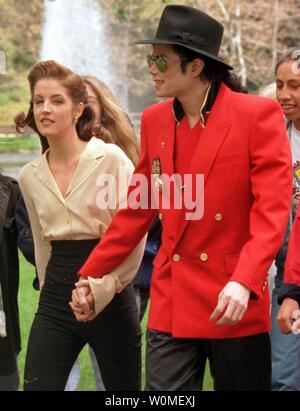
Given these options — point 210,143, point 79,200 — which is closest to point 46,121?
point 79,200

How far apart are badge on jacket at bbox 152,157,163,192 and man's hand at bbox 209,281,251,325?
716 millimetres

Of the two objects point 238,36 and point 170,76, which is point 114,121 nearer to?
point 170,76

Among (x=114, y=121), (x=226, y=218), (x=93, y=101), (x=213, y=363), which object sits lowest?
(x=213, y=363)

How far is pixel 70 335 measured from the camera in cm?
594

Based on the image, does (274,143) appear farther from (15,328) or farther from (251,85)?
(251,85)

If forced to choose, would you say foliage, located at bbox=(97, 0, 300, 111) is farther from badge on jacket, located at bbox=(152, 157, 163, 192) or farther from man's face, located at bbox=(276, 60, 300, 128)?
badge on jacket, located at bbox=(152, 157, 163, 192)

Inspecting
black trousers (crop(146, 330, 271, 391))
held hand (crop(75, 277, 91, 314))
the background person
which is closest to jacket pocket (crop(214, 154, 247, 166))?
black trousers (crop(146, 330, 271, 391))

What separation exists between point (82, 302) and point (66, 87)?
126cm

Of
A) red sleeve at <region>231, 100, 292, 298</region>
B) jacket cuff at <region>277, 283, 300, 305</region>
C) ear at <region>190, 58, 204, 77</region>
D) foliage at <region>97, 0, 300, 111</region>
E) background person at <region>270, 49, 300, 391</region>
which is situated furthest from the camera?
foliage at <region>97, 0, 300, 111</region>

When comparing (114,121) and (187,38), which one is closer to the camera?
(187,38)

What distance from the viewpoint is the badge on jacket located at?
5.39m

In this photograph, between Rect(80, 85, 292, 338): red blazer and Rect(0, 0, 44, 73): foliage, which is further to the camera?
Rect(0, 0, 44, 73): foliage

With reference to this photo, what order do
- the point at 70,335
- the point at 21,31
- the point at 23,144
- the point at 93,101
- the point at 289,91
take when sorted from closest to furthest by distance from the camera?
1. the point at 70,335
2. the point at 289,91
3. the point at 93,101
4. the point at 23,144
5. the point at 21,31
